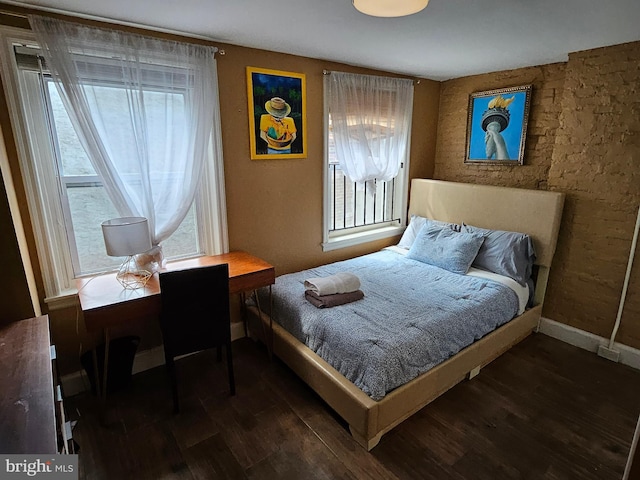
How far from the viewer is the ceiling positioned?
72.2 inches

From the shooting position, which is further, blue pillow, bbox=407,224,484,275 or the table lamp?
blue pillow, bbox=407,224,484,275

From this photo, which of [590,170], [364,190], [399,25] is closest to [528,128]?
[590,170]

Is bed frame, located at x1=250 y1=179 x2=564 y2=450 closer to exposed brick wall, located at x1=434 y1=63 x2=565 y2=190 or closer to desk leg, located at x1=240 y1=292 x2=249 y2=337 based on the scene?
desk leg, located at x1=240 y1=292 x2=249 y2=337

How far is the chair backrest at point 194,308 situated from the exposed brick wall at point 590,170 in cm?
282

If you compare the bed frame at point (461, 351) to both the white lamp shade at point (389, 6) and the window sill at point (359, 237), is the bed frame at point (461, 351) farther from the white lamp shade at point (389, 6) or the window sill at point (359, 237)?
the white lamp shade at point (389, 6)

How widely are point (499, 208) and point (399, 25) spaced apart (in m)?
1.92

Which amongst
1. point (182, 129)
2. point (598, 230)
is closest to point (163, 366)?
point (182, 129)

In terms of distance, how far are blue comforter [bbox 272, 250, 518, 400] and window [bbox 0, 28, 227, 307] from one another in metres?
1.33

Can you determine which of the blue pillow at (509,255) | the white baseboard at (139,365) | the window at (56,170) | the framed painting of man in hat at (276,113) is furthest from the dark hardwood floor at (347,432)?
the framed painting of man in hat at (276,113)

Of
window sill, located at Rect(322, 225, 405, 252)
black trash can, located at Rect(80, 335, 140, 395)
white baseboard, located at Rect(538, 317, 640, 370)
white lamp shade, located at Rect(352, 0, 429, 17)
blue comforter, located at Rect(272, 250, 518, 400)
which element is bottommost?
white baseboard, located at Rect(538, 317, 640, 370)

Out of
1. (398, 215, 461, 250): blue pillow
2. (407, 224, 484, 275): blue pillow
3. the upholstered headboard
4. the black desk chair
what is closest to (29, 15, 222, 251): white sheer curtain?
the black desk chair

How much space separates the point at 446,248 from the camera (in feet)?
10.5

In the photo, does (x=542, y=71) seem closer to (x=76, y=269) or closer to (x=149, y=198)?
(x=149, y=198)

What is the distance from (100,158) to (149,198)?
1.19ft
